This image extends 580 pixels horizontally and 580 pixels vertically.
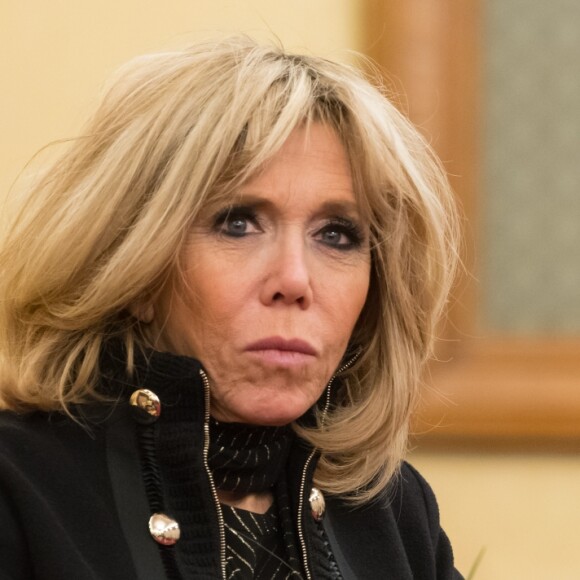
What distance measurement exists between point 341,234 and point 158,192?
0.22m

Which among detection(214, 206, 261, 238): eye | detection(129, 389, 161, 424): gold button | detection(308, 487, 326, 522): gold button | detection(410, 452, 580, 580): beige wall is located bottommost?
detection(410, 452, 580, 580): beige wall

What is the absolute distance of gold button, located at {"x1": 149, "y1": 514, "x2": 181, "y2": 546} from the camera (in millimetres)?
1308

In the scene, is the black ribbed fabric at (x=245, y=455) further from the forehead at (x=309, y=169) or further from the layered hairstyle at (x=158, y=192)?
the forehead at (x=309, y=169)

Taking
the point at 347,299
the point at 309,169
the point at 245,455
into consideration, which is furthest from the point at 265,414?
the point at 309,169

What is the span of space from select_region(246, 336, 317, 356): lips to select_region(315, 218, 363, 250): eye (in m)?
0.12

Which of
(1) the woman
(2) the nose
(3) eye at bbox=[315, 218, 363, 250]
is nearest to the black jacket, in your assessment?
(1) the woman

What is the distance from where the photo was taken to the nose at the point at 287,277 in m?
1.36

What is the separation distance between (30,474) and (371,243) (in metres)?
0.48

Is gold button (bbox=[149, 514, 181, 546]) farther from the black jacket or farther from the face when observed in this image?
the face

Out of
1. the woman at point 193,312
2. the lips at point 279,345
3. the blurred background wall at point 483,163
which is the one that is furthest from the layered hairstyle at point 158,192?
the blurred background wall at point 483,163

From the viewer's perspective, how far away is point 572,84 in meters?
2.21

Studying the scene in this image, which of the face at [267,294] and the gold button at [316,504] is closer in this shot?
the face at [267,294]

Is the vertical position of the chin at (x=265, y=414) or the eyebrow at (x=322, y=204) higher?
the eyebrow at (x=322, y=204)

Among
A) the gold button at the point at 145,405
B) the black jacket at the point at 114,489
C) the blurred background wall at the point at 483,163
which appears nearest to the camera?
the black jacket at the point at 114,489
